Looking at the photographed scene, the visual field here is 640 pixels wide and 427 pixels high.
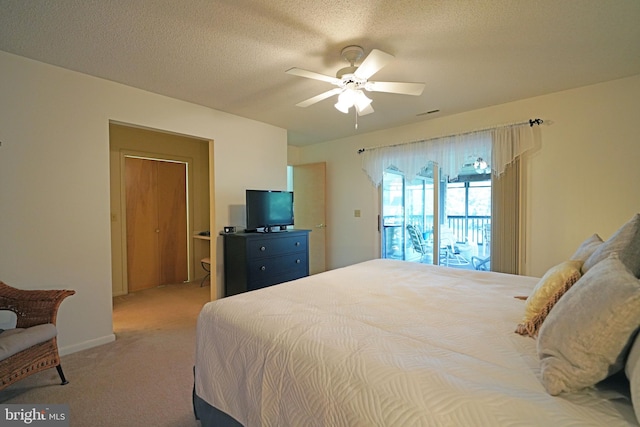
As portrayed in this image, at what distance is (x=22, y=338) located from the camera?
177 cm

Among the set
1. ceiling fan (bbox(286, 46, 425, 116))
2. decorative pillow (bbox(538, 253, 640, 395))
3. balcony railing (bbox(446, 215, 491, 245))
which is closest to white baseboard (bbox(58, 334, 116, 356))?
ceiling fan (bbox(286, 46, 425, 116))

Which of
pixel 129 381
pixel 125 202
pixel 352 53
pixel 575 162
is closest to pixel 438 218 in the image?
pixel 575 162

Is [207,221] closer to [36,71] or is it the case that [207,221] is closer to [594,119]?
[36,71]

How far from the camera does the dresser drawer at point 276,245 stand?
332 centimetres

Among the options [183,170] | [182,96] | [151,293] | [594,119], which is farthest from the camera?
[183,170]

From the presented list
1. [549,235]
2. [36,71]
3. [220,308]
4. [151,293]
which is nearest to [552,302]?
[220,308]

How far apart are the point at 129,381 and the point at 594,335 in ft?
8.73

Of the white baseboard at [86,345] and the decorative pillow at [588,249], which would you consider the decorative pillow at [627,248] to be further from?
the white baseboard at [86,345]

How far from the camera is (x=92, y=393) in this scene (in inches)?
76.5

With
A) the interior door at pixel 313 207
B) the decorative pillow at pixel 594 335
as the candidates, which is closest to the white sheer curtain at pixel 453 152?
the interior door at pixel 313 207

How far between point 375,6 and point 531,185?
2656mm

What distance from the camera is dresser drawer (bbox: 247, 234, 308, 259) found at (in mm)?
3320

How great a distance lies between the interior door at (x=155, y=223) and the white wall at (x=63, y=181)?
6.06 feet

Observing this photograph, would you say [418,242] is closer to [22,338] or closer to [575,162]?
[575,162]
